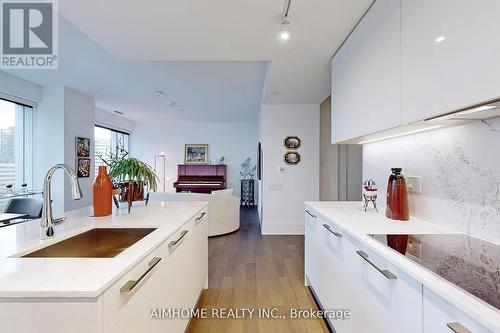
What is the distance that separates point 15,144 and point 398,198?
605 centimetres

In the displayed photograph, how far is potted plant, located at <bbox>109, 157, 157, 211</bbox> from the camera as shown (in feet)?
6.23

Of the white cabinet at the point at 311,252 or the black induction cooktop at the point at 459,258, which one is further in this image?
the white cabinet at the point at 311,252

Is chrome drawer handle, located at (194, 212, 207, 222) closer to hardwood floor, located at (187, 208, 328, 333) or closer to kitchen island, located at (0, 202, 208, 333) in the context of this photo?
kitchen island, located at (0, 202, 208, 333)

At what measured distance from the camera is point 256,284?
2664mm

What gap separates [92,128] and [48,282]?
5.68 metres

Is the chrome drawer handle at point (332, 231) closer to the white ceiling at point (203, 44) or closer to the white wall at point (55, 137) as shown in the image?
the white ceiling at point (203, 44)

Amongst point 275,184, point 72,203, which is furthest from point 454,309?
point 72,203

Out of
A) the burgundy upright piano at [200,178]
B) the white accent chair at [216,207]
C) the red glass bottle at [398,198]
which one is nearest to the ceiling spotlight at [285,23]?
the red glass bottle at [398,198]

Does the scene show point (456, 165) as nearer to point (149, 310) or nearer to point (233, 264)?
point (149, 310)

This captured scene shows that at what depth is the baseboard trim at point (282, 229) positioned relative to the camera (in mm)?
4652

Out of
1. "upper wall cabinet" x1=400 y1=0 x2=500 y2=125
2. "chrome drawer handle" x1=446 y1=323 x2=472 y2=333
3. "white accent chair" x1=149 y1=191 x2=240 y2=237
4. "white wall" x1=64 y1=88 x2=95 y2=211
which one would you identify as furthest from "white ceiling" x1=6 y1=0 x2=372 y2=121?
"white accent chair" x1=149 y1=191 x2=240 y2=237

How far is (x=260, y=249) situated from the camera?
12.5ft

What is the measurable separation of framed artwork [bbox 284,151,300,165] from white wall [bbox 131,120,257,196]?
12.2 ft

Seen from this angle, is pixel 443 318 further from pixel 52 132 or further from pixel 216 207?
pixel 52 132
